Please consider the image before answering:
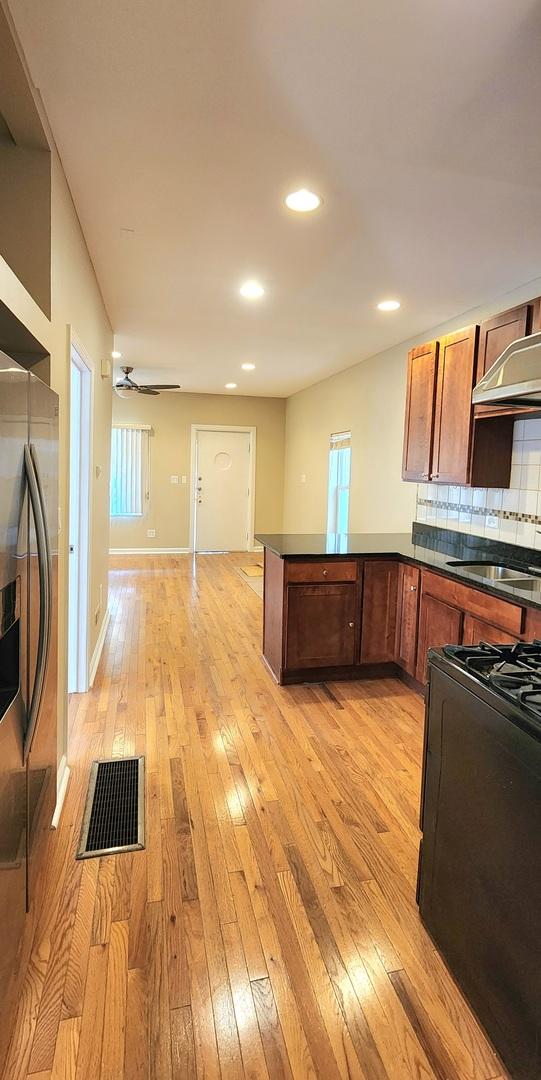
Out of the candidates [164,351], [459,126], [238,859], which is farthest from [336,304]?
[238,859]

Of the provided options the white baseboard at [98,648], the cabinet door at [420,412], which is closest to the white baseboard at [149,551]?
the white baseboard at [98,648]

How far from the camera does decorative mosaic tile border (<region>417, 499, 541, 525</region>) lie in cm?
328

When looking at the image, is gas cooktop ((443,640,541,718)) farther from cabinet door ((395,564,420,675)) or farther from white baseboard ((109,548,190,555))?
white baseboard ((109,548,190,555))

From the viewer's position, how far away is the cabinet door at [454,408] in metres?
3.27

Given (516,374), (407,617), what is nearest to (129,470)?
(407,617)

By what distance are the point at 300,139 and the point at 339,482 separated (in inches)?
188

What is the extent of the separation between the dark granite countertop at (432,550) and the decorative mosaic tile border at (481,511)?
16 cm

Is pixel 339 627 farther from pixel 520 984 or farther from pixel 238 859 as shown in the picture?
pixel 520 984

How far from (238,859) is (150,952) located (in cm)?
46

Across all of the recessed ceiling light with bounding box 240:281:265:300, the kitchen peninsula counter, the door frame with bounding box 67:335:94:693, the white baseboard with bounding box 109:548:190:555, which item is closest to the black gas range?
the kitchen peninsula counter

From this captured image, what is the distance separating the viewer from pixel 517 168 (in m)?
2.01

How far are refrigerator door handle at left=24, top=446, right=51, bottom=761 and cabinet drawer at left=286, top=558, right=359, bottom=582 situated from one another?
77.4 inches

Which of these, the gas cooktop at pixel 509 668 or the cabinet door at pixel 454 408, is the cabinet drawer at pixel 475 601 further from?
the gas cooktop at pixel 509 668

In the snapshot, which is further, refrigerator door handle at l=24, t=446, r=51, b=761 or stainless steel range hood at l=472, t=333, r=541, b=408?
A: stainless steel range hood at l=472, t=333, r=541, b=408
